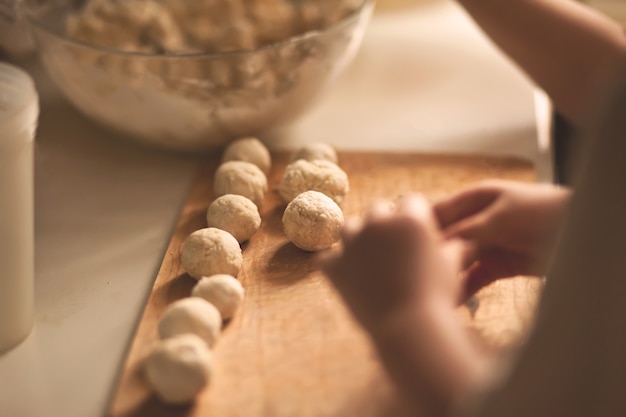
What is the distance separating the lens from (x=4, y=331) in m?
0.77

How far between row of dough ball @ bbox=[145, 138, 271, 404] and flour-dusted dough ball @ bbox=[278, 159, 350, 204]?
0.04 meters

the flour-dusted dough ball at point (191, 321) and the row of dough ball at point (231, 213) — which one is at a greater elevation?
the flour-dusted dough ball at point (191, 321)

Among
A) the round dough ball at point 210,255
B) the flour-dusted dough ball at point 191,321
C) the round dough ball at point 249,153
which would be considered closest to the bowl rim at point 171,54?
the round dough ball at point 249,153

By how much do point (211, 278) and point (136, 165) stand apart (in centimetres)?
36

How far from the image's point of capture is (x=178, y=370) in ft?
2.19

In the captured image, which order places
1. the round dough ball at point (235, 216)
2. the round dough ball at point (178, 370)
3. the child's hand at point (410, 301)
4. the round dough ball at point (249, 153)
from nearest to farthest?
the child's hand at point (410, 301) → the round dough ball at point (178, 370) → the round dough ball at point (235, 216) → the round dough ball at point (249, 153)

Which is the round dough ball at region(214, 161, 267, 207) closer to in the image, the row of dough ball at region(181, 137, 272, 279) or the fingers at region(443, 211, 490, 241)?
the row of dough ball at region(181, 137, 272, 279)

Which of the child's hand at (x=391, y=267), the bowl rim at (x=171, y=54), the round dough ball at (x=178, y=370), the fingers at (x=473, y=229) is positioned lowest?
the round dough ball at (x=178, y=370)

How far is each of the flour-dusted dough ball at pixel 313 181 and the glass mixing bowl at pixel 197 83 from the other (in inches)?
5.3

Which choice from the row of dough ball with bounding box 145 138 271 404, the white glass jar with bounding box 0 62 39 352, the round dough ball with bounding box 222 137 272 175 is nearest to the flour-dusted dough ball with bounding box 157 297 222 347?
the row of dough ball with bounding box 145 138 271 404

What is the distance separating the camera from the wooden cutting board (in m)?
0.69

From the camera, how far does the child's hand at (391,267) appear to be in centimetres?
58

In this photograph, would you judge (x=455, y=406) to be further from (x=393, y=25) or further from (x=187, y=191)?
(x=393, y=25)

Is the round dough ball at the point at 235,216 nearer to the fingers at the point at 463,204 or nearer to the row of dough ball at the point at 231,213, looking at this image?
the row of dough ball at the point at 231,213
